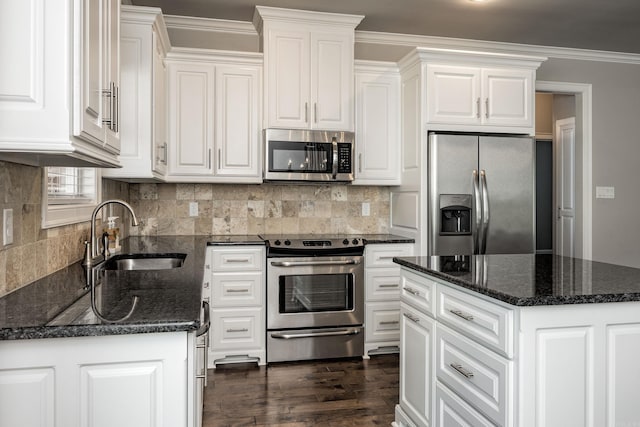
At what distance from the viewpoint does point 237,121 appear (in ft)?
12.9

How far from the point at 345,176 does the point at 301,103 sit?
66cm

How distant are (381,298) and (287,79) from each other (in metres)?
1.84

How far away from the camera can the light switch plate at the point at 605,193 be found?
493cm

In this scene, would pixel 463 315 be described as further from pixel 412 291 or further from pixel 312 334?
pixel 312 334

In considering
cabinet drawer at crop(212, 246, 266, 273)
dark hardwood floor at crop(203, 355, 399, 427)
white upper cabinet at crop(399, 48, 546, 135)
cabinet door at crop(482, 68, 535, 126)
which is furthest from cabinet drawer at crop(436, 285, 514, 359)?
cabinet door at crop(482, 68, 535, 126)

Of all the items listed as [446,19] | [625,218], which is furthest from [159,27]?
[625,218]

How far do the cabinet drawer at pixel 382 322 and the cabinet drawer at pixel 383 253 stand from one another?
307 millimetres

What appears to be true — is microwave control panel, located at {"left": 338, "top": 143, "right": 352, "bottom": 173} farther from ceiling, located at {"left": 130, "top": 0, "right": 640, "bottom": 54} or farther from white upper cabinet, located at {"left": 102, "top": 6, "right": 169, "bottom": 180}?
white upper cabinet, located at {"left": 102, "top": 6, "right": 169, "bottom": 180}

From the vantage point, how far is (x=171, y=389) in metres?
1.32

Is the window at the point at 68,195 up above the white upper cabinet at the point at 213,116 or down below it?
below

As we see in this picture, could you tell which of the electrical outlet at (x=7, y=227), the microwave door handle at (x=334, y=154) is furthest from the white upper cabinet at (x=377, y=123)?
the electrical outlet at (x=7, y=227)

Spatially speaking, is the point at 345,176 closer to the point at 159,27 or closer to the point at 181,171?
the point at 181,171

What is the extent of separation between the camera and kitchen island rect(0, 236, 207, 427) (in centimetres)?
123

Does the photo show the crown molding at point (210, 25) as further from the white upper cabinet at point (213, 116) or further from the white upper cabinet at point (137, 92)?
the white upper cabinet at point (137, 92)
